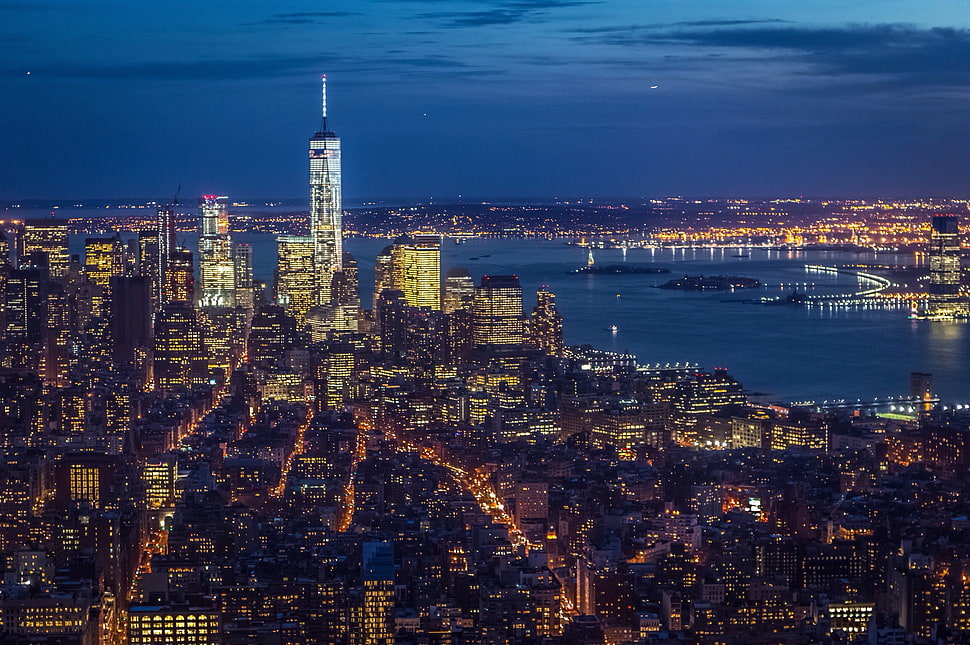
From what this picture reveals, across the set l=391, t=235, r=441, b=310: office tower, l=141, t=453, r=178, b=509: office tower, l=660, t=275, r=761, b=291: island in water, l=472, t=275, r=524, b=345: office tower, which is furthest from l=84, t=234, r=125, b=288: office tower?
l=141, t=453, r=178, b=509: office tower

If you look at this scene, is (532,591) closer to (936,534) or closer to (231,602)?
(231,602)

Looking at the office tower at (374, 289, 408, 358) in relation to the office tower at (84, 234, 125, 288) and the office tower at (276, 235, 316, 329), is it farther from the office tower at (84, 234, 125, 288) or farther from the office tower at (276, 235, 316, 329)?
the office tower at (84, 234, 125, 288)

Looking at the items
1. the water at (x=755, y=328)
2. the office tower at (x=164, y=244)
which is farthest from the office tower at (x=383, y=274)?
the office tower at (x=164, y=244)

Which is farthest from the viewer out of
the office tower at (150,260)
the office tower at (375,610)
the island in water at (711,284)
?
the island in water at (711,284)

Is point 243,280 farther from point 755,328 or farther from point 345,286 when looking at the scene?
point 755,328

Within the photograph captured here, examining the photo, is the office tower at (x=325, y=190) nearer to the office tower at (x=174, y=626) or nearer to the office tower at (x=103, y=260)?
the office tower at (x=103, y=260)
